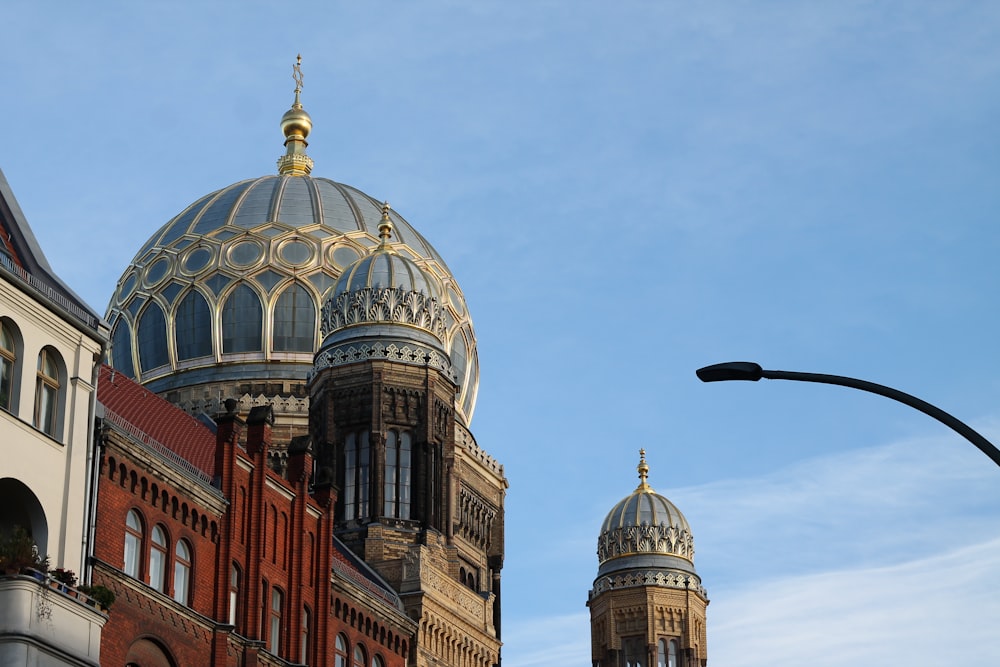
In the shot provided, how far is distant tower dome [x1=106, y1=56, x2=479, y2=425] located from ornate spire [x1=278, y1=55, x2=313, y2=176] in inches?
191

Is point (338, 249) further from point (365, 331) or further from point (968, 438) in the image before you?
point (968, 438)

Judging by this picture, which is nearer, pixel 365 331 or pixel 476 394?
pixel 365 331

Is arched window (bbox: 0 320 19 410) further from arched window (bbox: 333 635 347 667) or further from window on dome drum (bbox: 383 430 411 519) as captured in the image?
window on dome drum (bbox: 383 430 411 519)

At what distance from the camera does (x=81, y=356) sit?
4184 cm

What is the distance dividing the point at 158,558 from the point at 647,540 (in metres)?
44.7

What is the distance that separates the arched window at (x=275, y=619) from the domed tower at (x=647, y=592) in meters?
37.4

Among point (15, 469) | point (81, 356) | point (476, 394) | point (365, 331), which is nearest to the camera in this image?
point (15, 469)

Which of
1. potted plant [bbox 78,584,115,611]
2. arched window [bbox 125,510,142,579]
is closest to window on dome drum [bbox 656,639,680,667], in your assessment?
arched window [bbox 125,510,142,579]

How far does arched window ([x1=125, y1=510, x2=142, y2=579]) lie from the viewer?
1737 inches

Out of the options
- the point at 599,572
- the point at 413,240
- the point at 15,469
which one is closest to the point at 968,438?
the point at 15,469

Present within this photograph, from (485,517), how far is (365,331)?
13.2 meters

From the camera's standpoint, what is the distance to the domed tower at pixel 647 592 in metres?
87.2

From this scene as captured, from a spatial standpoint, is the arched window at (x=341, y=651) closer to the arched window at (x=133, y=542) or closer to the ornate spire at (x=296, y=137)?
the arched window at (x=133, y=542)

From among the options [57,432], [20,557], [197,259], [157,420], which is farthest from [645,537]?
[20,557]
